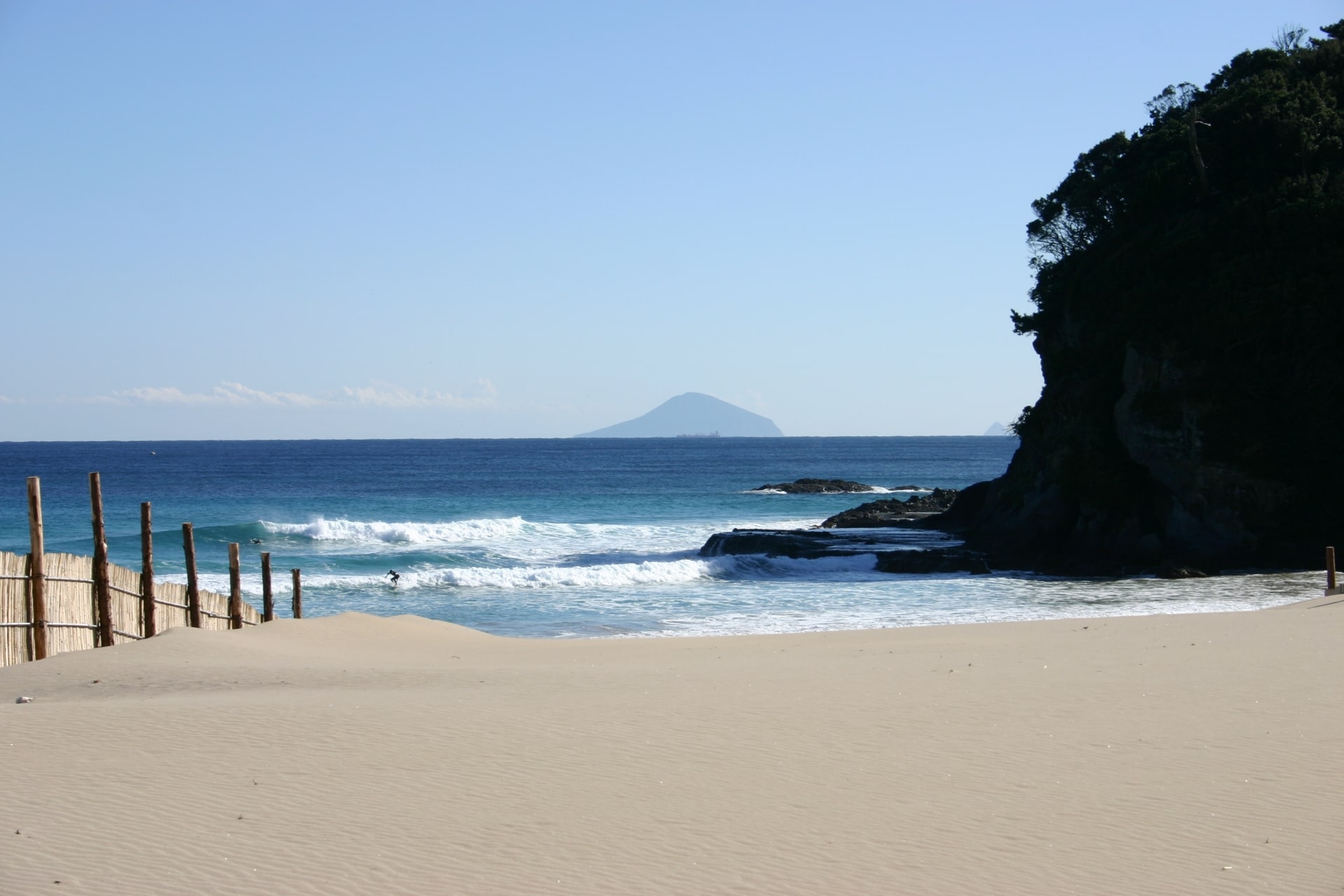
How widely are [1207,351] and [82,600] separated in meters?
27.3

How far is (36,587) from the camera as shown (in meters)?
14.1

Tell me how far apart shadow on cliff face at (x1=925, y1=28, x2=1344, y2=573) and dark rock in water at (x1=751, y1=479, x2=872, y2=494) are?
37356mm

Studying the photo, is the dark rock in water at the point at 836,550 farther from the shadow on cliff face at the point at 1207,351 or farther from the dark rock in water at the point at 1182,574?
the dark rock in water at the point at 1182,574

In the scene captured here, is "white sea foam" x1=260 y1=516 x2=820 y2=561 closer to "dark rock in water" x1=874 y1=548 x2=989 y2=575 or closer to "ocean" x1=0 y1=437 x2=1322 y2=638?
"ocean" x1=0 y1=437 x2=1322 y2=638

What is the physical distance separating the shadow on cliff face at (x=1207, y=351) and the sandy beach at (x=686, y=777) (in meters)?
16.2

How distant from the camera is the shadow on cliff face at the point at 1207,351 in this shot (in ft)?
93.0

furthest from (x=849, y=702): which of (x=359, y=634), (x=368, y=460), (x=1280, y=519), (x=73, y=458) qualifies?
(x=73, y=458)

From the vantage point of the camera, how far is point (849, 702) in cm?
1105

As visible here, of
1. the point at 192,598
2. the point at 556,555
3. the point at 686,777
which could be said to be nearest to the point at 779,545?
the point at 556,555

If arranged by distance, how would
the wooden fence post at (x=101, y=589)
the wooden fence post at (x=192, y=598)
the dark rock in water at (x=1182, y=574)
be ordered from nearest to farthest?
1. the wooden fence post at (x=101, y=589)
2. the wooden fence post at (x=192, y=598)
3. the dark rock in water at (x=1182, y=574)

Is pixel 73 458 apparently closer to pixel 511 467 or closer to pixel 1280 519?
pixel 511 467

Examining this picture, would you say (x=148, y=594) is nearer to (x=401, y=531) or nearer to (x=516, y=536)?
(x=516, y=536)

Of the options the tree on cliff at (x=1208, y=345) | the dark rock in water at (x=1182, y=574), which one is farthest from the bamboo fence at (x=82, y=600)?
the tree on cliff at (x=1208, y=345)

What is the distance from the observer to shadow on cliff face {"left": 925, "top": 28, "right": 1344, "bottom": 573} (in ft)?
93.0
